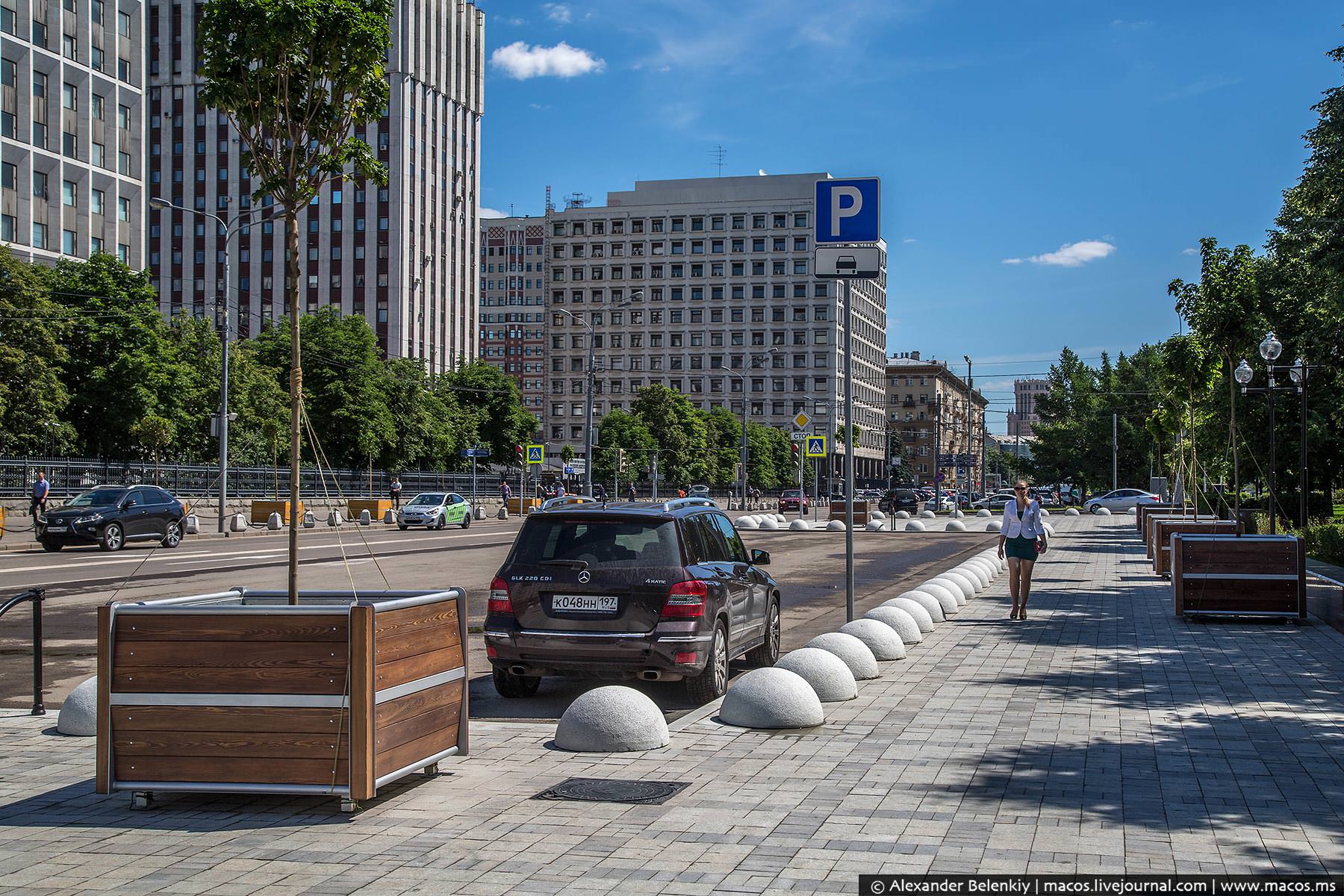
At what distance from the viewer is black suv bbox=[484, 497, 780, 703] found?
905 cm

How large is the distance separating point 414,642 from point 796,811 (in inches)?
82.9

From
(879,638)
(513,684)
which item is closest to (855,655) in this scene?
(879,638)

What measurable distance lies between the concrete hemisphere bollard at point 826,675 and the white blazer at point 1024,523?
263 inches

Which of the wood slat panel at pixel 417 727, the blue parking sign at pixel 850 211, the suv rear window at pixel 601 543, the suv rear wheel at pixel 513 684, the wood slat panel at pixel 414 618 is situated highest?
the blue parking sign at pixel 850 211

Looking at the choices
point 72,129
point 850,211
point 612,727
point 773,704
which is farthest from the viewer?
point 72,129

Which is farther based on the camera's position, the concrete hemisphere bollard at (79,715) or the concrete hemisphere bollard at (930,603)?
the concrete hemisphere bollard at (930,603)

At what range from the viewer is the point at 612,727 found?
753 centimetres

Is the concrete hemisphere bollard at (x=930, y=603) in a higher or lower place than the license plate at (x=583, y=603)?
lower

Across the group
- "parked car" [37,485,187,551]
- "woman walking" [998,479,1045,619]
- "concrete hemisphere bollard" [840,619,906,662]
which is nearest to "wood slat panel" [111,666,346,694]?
"concrete hemisphere bollard" [840,619,906,662]

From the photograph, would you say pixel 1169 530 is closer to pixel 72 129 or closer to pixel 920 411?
pixel 72 129

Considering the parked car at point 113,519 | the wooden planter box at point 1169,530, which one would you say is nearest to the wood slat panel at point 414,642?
the wooden planter box at point 1169,530

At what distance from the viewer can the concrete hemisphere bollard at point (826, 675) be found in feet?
30.1

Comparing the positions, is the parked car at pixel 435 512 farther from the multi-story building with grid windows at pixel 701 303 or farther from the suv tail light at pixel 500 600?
the multi-story building with grid windows at pixel 701 303

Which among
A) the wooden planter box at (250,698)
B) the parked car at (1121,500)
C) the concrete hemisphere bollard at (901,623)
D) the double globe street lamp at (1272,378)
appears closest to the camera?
the wooden planter box at (250,698)
